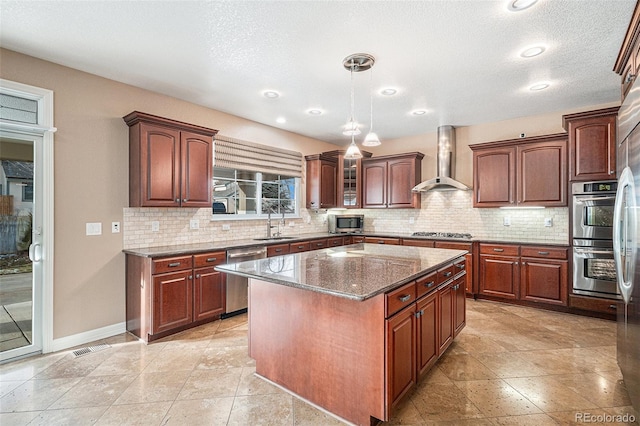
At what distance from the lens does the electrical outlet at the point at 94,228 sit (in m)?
3.22

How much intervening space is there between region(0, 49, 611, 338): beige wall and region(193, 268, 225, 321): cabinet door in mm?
803

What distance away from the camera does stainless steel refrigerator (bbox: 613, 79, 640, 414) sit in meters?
1.82

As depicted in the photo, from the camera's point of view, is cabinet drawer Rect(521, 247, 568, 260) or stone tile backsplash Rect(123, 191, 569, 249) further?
cabinet drawer Rect(521, 247, 568, 260)

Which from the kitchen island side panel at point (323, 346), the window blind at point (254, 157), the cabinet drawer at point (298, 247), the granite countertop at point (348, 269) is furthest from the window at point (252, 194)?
the kitchen island side panel at point (323, 346)

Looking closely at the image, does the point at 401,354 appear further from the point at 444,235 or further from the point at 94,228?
the point at 444,235

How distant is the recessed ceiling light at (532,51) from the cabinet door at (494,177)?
1969 millimetres

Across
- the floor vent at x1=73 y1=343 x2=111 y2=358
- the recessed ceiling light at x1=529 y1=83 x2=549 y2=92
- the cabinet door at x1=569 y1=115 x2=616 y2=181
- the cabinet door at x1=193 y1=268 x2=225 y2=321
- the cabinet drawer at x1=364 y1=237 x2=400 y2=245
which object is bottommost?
the floor vent at x1=73 y1=343 x2=111 y2=358

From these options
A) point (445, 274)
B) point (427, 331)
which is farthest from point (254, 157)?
→ point (427, 331)

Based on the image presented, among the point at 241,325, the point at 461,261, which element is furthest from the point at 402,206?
the point at 241,325

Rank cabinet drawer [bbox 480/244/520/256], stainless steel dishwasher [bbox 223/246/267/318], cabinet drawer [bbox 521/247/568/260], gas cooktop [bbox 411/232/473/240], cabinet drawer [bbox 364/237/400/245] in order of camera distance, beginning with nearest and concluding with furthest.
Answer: stainless steel dishwasher [bbox 223/246/267/318] < cabinet drawer [bbox 521/247/568/260] < cabinet drawer [bbox 480/244/520/256] < gas cooktop [bbox 411/232/473/240] < cabinet drawer [bbox 364/237/400/245]

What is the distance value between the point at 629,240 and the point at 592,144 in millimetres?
2484

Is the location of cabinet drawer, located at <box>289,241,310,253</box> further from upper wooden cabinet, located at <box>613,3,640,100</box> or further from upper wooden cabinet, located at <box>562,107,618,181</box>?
upper wooden cabinet, located at <box>613,3,640,100</box>

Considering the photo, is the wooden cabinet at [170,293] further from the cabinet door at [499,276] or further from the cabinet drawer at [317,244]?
the cabinet door at [499,276]

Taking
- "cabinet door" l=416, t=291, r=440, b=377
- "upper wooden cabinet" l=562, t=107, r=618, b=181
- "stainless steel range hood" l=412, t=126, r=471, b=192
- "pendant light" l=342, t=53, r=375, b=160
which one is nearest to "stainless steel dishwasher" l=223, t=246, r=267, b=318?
"pendant light" l=342, t=53, r=375, b=160
